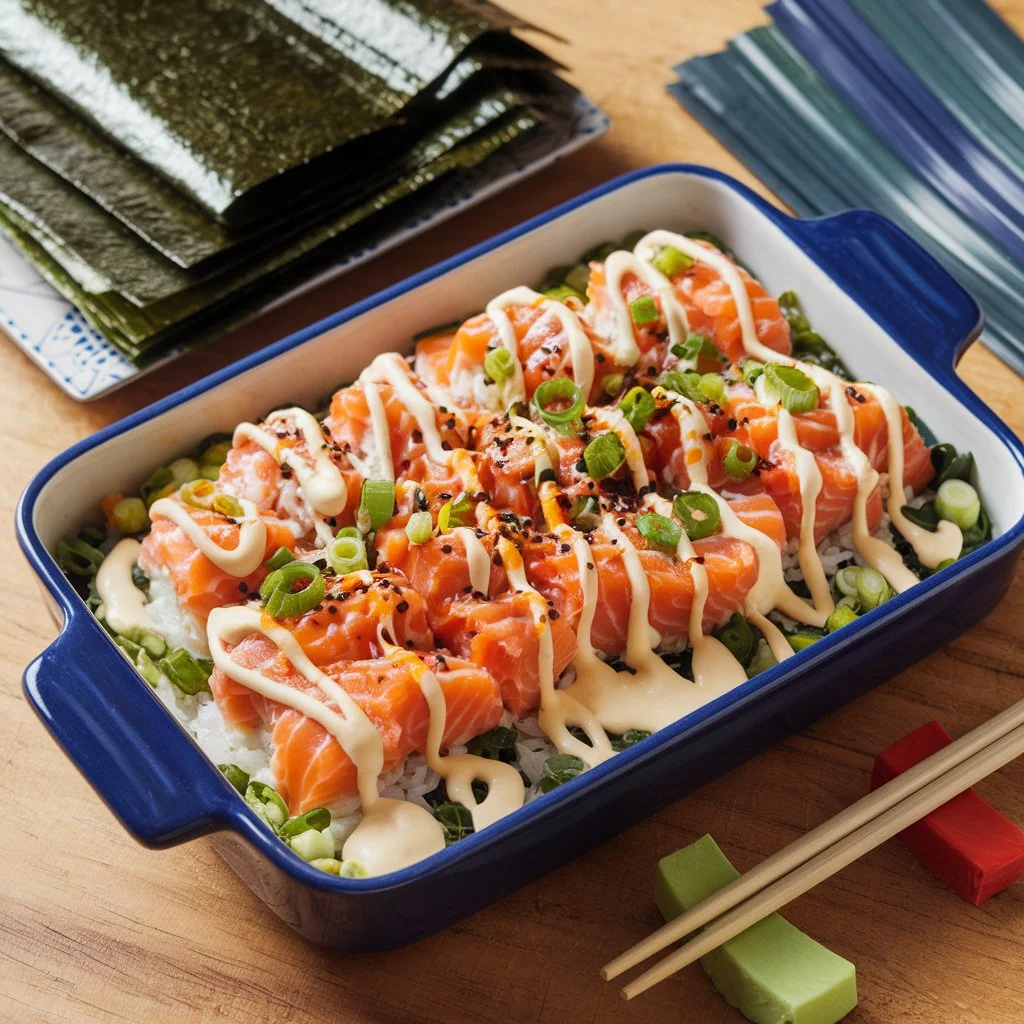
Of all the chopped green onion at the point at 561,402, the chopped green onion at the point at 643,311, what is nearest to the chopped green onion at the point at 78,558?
the chopped green onion at the point at 561,402

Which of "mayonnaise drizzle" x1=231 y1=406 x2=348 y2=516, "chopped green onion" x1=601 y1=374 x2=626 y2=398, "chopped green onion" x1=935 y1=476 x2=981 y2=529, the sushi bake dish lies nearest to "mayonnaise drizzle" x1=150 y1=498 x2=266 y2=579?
the sushi bake dish

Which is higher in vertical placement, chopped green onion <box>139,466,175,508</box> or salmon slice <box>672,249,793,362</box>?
salmon slice <box>672,249,793,362</box>

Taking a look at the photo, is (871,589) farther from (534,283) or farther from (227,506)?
(227,506)

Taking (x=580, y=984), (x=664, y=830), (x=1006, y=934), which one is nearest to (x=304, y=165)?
(x=664, y=830)

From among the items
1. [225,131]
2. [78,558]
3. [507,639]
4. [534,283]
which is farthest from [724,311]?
[78,558]

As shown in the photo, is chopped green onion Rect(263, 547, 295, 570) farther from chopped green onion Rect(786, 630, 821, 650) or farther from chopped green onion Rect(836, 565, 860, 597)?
chopped green onion Rect(836, 565, 860, 597)

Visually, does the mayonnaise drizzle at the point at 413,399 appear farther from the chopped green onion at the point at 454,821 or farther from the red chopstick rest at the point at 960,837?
the red chopstick rest at the point at 960,837

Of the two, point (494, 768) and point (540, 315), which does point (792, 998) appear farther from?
point (540, 315)
